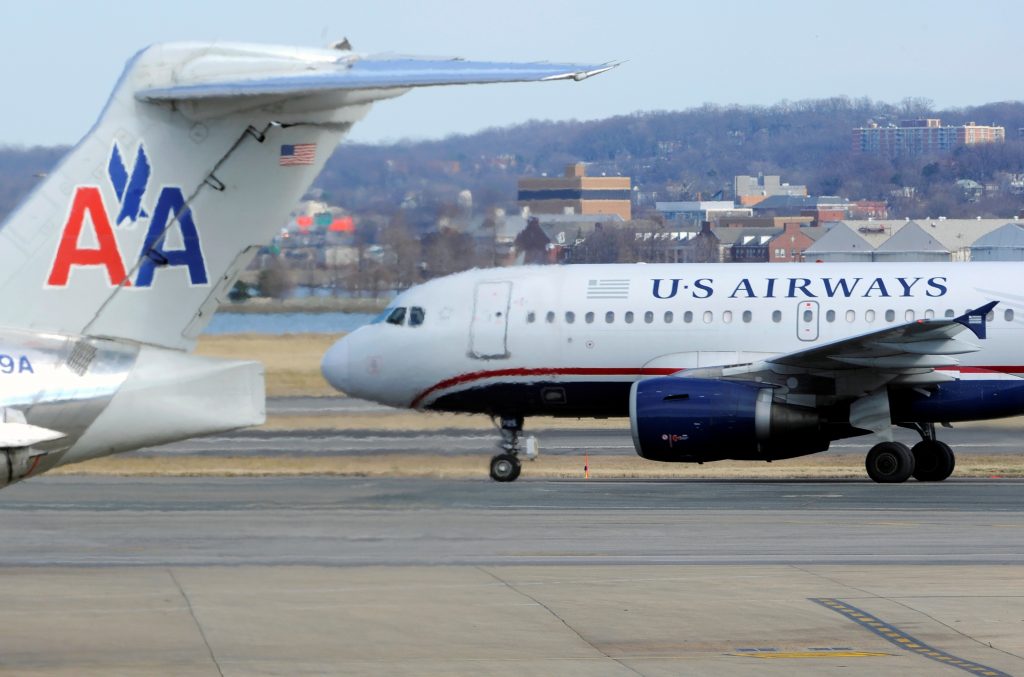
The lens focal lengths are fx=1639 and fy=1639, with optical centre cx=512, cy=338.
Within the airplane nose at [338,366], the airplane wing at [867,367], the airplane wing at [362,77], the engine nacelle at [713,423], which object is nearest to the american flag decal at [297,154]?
the airplane wing at [362,77]

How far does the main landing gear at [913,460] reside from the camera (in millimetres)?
26422

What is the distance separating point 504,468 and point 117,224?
53.7 feet

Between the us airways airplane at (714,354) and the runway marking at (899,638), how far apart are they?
10116mm

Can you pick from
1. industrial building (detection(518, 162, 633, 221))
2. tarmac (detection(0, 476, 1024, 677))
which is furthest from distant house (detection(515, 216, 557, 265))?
tarmac (detection(0, 476, 1024, 677))

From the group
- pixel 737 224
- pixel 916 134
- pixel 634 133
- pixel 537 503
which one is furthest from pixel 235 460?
→ pixel 916 134

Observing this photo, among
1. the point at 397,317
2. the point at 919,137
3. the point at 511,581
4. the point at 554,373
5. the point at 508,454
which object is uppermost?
the point at 919,137

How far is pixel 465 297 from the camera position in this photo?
28.2 m

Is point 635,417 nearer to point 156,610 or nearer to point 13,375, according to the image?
point 156,610

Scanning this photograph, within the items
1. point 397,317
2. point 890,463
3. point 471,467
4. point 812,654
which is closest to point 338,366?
point 397,317

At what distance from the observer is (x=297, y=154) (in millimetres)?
11547

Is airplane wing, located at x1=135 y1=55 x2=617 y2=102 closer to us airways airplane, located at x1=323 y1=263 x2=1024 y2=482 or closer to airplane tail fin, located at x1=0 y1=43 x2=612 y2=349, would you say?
airplane tail fin, located at x1=0 y1=43 x2=612 y2=349

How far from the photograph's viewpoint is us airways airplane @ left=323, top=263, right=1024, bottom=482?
25.4 metres

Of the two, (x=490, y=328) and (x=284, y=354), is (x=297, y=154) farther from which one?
(x=284, y=354)

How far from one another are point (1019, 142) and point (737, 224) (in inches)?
1042
